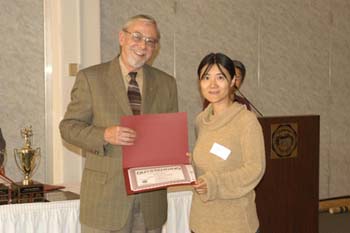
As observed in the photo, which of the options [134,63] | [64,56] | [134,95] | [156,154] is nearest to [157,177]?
[156,154]

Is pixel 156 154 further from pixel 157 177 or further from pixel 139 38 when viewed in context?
pixel 139 38

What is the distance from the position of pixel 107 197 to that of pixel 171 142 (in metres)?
0.39

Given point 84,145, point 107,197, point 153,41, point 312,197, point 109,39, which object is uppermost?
point 109,39

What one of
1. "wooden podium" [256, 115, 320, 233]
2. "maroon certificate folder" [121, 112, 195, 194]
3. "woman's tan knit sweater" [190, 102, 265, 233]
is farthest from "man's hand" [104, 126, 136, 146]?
"wooden podium" [256, 115, 320, 233]

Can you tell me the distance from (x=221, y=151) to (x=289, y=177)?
2043mm

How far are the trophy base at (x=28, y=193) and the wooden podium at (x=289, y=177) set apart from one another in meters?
1.62

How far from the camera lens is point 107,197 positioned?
2467 millimetres

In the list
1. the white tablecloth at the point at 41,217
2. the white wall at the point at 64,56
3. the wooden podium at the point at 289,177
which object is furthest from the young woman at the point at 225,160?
the white wall at the point at 64,56

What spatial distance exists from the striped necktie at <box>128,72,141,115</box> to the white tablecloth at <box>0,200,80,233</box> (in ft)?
2.63

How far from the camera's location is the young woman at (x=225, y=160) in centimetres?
215

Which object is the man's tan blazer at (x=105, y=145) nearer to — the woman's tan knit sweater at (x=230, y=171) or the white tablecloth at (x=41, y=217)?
the woman's tan knit sweater at (x=230, y=171)

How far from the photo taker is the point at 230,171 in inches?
85.8

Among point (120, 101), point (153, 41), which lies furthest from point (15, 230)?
point (153, 41)

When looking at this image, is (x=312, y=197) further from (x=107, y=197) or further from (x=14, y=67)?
(x=14, y=67)
